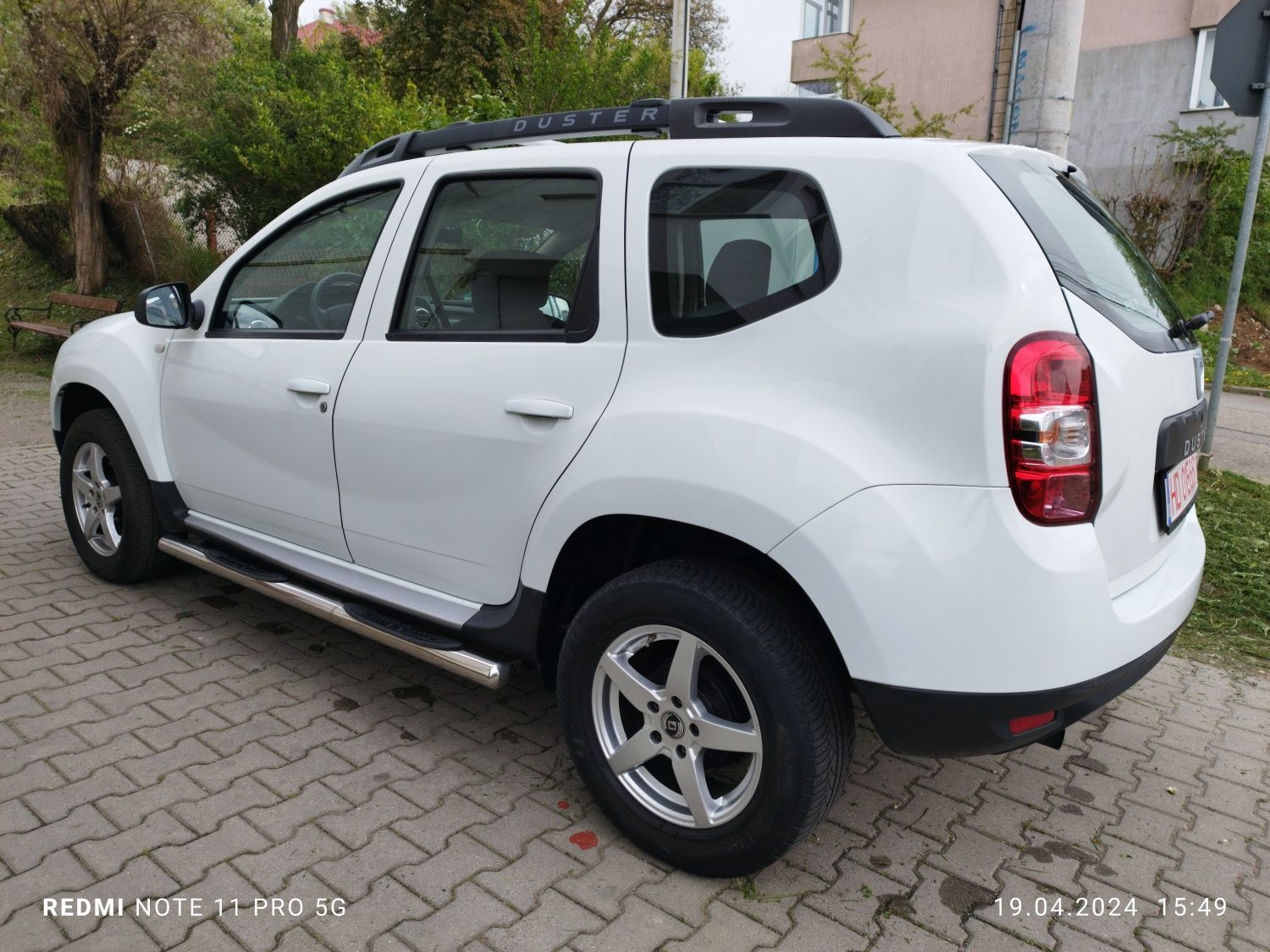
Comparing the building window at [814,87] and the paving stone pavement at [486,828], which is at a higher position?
the building window at [814,87]

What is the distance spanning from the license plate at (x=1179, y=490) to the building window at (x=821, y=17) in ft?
78.4

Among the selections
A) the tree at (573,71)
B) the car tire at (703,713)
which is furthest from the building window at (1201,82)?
the car tire at (703,713)

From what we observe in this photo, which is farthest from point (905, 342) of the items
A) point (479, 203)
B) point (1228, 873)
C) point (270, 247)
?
point (270, 247)

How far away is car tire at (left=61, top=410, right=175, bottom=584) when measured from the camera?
416cm

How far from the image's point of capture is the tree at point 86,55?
12.4 meters

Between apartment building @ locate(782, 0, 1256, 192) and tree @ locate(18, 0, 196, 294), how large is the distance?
40.4 feet

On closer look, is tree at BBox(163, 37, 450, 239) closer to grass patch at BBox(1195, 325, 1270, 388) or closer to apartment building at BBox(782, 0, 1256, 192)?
grass patch at BBox(1195, 325, 1270, 388)

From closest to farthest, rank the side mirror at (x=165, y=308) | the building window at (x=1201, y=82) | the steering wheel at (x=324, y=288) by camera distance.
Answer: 1. the steering wheel at (x=324, y=288)
2. the side mirror at (x=165, y=308)
3. the building window at (x=1201, y=82)

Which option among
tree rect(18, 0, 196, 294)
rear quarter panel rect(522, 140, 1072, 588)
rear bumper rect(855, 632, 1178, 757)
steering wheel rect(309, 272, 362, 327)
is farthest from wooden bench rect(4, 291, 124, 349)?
rear bumper rect(855, 632, 1178, 757)

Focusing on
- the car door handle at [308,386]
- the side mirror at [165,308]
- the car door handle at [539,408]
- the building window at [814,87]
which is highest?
the building window at [814,87]

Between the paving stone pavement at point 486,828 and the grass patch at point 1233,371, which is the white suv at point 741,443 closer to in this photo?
the paving stone pavement at point 486,828

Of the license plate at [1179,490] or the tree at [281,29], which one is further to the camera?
the tree at [281,29]

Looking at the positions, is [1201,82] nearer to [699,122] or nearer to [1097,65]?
[1097,65]

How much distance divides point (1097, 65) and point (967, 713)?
21601 mm
